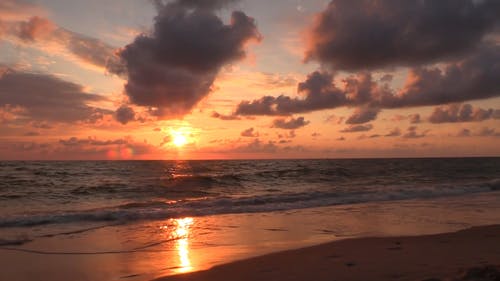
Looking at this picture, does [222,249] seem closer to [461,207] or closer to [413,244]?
→ [413,244]

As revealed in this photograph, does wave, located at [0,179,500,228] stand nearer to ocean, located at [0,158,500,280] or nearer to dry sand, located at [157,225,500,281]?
ocean, located at [0,158,500,280]

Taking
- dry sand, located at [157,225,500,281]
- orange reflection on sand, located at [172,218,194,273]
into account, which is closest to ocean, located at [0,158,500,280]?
orange reflection on sand, located at [172,218,194,273]

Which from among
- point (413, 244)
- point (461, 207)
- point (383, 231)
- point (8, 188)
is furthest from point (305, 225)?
point (8, 188)

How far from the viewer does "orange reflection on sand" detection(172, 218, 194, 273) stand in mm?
7926

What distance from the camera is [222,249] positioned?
9406 mm

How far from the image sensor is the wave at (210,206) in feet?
49.0

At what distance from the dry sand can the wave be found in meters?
8.20

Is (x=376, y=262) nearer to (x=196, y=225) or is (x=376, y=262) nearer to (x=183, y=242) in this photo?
(x=183, y=242)

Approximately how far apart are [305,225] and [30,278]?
8.07m

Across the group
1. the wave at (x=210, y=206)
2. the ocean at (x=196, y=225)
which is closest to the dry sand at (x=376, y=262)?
the ocean at (x=196, y=225)

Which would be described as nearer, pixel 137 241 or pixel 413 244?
pixel 413 244

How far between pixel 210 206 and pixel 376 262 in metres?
12.0

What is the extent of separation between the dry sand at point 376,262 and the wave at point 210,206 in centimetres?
820

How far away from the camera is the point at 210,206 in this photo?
736 inches
